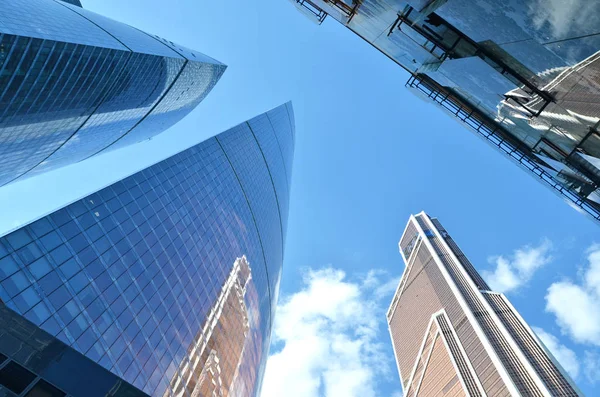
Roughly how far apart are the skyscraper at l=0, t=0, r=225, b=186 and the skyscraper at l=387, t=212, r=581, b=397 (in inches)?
4775

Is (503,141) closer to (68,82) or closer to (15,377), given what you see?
(15,377)

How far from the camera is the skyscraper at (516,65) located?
26.4ft

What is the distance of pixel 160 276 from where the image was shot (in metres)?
46.2

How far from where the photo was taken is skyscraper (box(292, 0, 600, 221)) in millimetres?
8039

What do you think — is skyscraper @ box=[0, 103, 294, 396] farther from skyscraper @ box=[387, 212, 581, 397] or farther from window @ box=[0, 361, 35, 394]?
skyscraper @ box=[387, 212, 581, 397]

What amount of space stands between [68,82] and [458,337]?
129 m

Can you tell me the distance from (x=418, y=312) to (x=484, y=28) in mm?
163088

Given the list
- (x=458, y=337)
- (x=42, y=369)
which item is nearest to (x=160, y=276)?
(x=42, y=369)

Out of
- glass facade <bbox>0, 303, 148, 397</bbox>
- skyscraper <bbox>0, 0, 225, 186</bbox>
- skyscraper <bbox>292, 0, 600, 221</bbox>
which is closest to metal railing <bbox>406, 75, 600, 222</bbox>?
skyscraper <bbox>292, 0, 600, 221</bbox>

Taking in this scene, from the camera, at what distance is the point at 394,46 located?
660 inches

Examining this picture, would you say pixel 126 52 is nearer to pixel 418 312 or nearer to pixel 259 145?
pixel 259 145

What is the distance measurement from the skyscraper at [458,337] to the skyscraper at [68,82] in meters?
121

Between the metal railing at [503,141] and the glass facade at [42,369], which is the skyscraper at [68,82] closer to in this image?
the glass facade at [42,369]

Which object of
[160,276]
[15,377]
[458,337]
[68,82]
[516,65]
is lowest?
[15,377]
